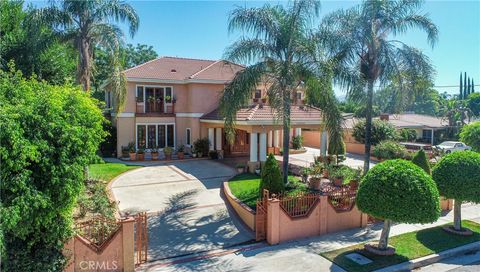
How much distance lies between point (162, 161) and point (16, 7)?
13633 mm

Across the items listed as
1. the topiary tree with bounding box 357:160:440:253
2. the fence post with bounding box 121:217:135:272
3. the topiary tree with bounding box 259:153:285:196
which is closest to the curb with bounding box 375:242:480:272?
the topiary tree with bounding box 357:160:440:253

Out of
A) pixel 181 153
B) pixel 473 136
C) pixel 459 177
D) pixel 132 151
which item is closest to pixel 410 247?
pixel 459 177

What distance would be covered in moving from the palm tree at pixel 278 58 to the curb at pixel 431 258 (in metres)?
5.83

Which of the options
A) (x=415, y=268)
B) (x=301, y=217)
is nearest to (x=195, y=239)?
(x=301, y=217)

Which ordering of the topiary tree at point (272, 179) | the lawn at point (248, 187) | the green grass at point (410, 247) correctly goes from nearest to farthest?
the green grass at point (410, 247) < the topiary tree at point (272, 179) < the lawn at point (248, 187)

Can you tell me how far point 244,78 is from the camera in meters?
14.1

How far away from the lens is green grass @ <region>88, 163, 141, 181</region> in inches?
704

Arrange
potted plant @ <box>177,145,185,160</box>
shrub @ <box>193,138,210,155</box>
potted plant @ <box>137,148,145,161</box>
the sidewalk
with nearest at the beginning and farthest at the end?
1. the sidewalk
2. potted plant @ <box>137,148,145,161</box>
3. potted plant @ <box>177,145,185,160</box>
4. shrub @ <box>193,138,210,155</box>

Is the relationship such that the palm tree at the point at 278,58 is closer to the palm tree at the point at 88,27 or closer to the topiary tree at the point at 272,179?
the topiary tree at the point at 272,179

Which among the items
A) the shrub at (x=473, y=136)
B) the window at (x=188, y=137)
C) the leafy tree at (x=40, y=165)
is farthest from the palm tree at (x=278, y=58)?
the shrub at (x=473, y=136)

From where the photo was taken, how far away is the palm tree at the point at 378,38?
15578mm

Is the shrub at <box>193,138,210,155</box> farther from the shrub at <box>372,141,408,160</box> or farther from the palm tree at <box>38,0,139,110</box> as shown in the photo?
the shrub at <box>372,141,408,160</box>

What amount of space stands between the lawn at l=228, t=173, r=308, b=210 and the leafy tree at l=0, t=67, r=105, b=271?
749 cm

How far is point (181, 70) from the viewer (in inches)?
1099
